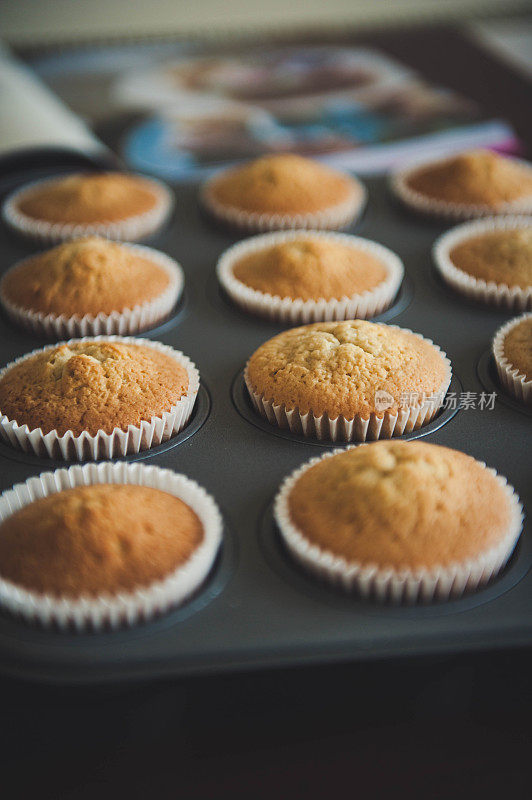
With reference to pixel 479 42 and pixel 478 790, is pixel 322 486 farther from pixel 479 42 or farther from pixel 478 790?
pixel 479 42

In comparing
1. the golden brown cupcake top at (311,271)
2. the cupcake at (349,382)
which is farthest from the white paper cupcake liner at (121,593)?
the golden brown cupcake top at (311,271)

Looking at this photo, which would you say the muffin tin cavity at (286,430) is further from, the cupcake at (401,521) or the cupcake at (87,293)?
the cupcake at (87,293)

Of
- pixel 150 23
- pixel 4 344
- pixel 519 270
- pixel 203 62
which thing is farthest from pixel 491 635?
pixel 150 23

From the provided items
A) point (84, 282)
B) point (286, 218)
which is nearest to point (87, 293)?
point (84, 282)

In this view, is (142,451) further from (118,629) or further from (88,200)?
(88,200)

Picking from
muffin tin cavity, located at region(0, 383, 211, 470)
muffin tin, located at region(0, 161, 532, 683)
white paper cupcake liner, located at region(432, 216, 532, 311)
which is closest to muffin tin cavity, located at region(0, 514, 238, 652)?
muffin tin, located at region(0, 161, 532, 683)

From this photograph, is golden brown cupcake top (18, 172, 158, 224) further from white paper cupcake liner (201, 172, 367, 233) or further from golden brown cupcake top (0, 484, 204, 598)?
golden brown cupcake top (0, 484, 204, 598)

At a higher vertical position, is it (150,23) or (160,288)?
(150,23)
